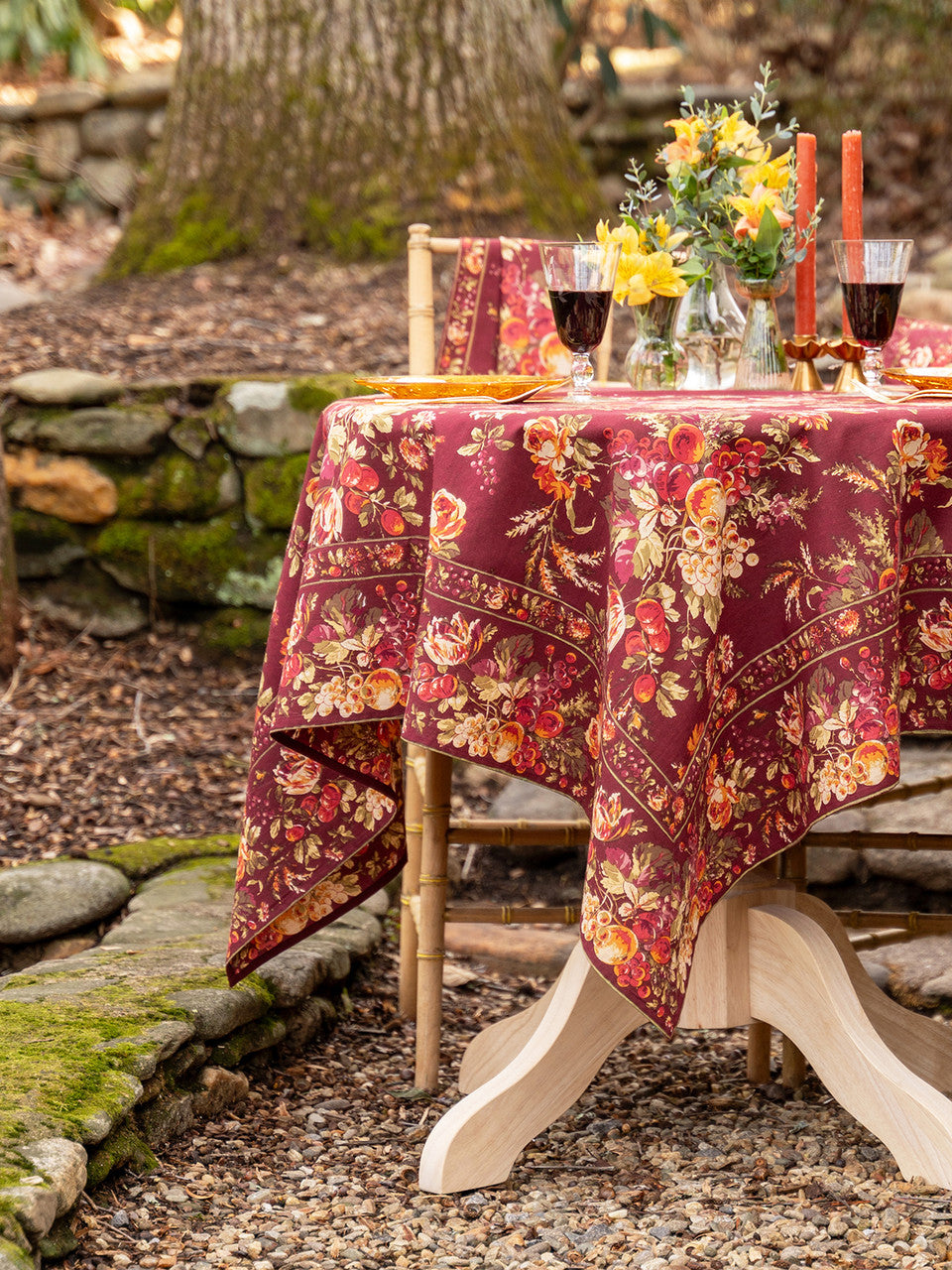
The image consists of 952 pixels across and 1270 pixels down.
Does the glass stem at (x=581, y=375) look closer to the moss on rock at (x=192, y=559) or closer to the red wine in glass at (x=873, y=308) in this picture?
the red wine in glass at (x=873, y=308)

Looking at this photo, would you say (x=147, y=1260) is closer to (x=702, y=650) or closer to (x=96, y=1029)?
(x=96, y=1029)

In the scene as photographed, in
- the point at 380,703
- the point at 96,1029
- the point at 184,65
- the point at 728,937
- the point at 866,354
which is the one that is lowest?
the point at 96,1029

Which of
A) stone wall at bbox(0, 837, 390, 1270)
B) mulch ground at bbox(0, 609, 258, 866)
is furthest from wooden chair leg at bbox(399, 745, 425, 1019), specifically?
mulch ground at bbox(0, 609, 258, 866)

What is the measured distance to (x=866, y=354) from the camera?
5.98 ft

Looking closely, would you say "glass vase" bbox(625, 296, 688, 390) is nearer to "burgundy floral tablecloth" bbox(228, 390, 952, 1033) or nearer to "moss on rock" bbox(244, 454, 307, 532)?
"burgundy floral tablecloth" bbox(228, 390, 952, 1033)

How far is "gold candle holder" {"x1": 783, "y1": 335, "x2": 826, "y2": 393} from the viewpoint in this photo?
196 cm

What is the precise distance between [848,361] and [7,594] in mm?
1980

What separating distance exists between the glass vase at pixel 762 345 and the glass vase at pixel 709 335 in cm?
6

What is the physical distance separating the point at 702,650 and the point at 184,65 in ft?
11.1

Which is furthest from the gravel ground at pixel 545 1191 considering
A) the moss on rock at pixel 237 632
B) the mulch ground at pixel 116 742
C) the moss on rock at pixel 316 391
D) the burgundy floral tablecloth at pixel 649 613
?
the moss on rock at pixel 316 391

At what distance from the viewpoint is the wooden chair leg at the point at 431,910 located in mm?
2029

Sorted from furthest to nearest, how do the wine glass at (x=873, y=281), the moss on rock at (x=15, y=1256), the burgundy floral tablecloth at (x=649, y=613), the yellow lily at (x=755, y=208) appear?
1. the yellow lily at (x=755, y=208)
2. the wine glass at (x=873, y=281)
3. the burgundy floral tablecloth at (x=649, y=613)
4. the moss on rock at (x=15, y=1256)

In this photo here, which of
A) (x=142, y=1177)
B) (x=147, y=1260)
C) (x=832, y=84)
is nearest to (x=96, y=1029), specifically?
(x=142, y=1177)

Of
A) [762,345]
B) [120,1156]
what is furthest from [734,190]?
[120,1156]
